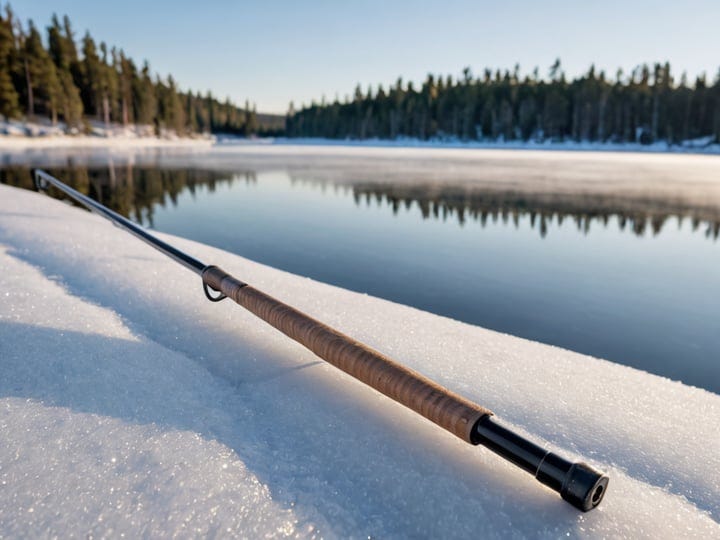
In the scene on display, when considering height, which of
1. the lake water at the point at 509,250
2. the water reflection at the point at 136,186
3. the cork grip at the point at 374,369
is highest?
the water reflection at the point at 136,186

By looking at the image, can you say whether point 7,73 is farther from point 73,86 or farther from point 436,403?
point 436,403

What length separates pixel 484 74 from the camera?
128 metres

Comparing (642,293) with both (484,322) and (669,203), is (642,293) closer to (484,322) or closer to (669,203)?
(484,322)

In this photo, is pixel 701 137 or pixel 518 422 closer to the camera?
pixel 518 422

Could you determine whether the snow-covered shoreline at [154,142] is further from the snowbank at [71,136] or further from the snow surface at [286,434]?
the snow surface at [286,434]

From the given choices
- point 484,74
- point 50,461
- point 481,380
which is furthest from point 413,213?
point 484,74

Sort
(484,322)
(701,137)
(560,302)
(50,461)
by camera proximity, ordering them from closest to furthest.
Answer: (50,461)
(484,322)
(560,302)
(701,137)

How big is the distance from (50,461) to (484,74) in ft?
474

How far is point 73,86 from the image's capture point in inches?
2657

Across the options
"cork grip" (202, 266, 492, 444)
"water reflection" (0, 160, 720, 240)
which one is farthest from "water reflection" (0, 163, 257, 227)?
"cork grip" (202, 266, 492, 444)

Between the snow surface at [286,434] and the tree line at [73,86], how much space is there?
71122mm

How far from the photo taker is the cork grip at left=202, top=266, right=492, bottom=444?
1.51 m

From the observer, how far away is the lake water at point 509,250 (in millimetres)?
5359

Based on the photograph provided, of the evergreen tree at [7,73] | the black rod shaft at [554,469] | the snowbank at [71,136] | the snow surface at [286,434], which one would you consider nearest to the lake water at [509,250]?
the snow surface at [286,434]
